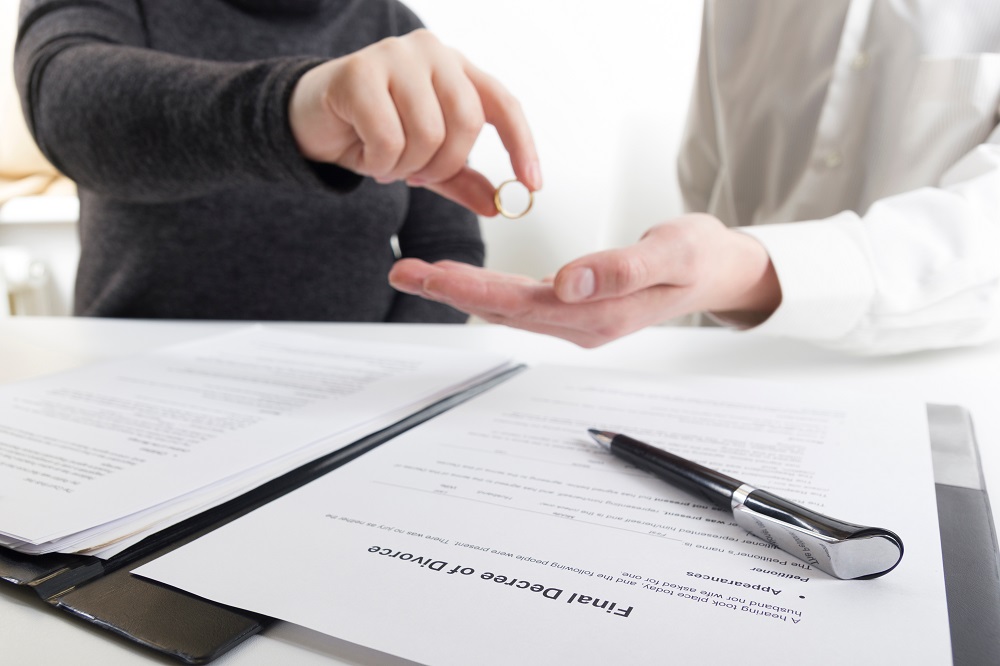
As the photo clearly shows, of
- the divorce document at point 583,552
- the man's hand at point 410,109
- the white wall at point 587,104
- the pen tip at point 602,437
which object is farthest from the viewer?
the white wall at point 587,104

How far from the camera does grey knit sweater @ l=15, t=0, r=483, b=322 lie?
2.02ft

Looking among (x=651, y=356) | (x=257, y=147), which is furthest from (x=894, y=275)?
(x=257, y=147)

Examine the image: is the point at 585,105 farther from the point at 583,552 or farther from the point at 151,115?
the point at 583,552

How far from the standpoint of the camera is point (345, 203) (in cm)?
97

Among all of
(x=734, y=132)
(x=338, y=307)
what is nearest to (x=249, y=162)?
(x=338, y=307)

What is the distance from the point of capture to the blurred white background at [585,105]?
4.67 ft

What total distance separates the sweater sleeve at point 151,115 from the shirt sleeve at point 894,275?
387 millimetres

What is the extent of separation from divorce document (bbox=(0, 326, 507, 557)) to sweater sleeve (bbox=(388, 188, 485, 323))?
0.51 m

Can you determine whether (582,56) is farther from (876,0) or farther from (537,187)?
(537,187)

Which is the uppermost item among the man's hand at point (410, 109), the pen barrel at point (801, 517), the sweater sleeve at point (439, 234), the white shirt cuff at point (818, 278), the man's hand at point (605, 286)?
the man's hand at point (410, 109)

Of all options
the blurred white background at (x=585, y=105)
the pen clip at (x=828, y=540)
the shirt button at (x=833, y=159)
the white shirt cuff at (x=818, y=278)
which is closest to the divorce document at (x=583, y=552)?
the pen clip at (x=828, y=540)

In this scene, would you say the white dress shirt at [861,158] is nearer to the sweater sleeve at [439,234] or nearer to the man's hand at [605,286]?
the man's hand at [605,286]

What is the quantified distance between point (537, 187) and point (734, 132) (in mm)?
597

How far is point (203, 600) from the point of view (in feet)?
0.77
